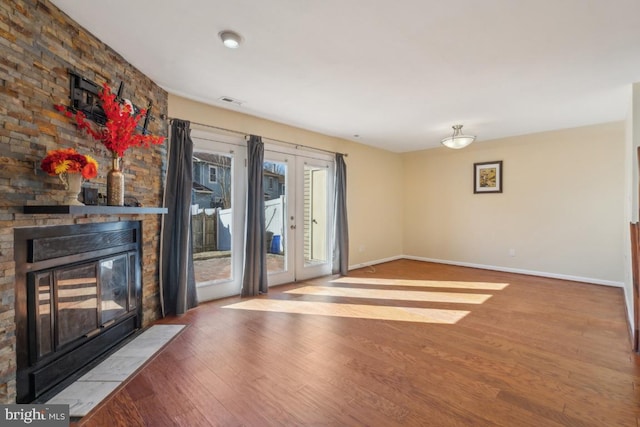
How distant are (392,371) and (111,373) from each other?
6.87 ft

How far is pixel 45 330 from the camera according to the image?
6.35ft

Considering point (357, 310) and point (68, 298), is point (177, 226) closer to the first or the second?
point (68, 298)

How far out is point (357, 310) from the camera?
140 inches

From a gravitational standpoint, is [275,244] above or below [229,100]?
below

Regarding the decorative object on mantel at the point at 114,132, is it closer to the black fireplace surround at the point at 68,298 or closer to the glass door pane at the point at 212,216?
the black fireplace surround at the point at 68,298

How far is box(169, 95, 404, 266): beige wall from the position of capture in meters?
4.46

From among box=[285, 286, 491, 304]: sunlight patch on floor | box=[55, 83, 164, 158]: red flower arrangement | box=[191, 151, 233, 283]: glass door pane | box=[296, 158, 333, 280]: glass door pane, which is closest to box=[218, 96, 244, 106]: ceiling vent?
box=[191, 151, 233, 283]: glass door pane

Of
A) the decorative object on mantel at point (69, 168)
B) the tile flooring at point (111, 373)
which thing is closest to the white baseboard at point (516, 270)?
the tile flooring at point (111, 373)

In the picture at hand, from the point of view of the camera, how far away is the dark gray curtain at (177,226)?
10.9ft

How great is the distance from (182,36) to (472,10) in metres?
2.11

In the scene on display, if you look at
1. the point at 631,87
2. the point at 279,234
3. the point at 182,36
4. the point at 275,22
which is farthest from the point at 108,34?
the point at 631,87

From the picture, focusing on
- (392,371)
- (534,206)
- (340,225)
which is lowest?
(392,371)

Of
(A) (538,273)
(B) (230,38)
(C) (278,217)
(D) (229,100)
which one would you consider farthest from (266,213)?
(A) (538,273)

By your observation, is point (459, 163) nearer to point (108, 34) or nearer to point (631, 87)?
point (631, 87)
